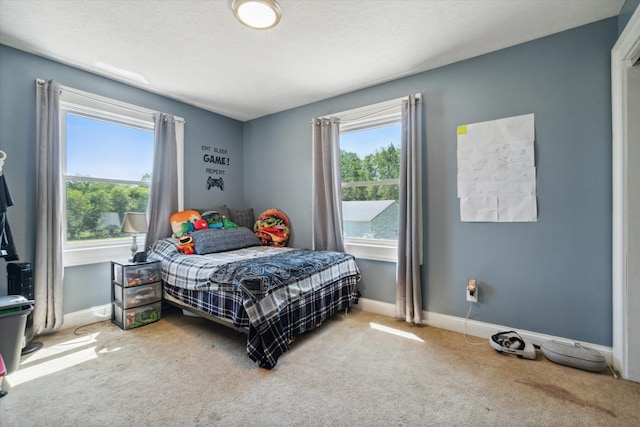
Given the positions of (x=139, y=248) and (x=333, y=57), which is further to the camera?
(x=139, y=248)

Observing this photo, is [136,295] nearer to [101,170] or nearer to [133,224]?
[133,224]

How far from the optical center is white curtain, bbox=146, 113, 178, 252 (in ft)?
10.4

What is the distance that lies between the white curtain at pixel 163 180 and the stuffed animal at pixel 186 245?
1.42 feet

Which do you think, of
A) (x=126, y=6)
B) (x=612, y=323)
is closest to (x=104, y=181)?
(x=126, y=6)

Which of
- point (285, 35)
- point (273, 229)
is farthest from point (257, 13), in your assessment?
point (273, 229)

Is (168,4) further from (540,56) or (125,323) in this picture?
(540,56)

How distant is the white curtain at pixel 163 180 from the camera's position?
3.16 metres

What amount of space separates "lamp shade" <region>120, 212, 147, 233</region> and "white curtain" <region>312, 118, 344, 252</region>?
185 centimetres

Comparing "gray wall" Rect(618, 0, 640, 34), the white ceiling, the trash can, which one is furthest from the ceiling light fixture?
the trash can

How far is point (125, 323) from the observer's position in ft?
8.45

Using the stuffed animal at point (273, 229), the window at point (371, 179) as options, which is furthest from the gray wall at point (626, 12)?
the stuffed animal at point (273, 229)

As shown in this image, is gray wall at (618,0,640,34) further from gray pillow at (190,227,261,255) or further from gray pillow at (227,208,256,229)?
gray pillow at (227,208,256,229)

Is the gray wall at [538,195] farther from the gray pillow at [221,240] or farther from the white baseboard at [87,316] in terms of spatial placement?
the white baseboard at [87,316]

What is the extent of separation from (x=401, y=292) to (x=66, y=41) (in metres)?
3.70
